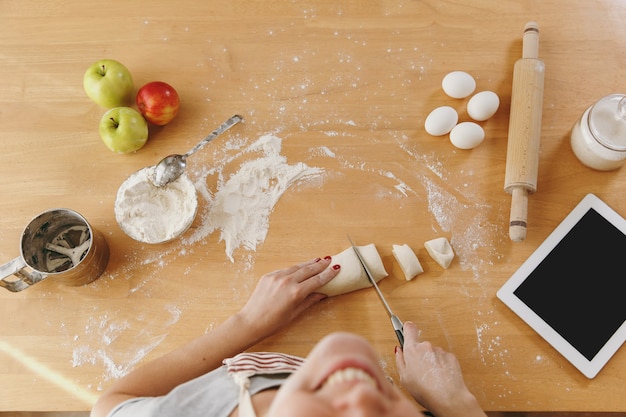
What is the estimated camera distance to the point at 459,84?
43.8 inches

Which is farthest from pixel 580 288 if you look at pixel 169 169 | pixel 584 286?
pixel 169 169

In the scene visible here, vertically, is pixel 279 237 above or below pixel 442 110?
below

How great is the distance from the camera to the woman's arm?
0.95 m

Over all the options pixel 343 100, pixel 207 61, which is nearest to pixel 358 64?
pixel 343 100

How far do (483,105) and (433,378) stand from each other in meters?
0.59

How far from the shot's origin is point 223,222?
111 centimetres

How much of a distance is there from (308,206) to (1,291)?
2.27 ft

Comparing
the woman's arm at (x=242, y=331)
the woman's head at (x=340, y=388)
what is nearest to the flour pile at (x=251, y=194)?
the woman's arm at (x=242, y=331)

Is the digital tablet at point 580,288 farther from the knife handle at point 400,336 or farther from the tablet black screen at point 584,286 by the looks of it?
the knife handle at point 400,336

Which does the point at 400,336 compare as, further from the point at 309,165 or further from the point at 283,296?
the point at 309,165

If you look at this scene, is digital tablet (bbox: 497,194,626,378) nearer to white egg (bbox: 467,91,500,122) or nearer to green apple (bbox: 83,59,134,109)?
white egg (bbox: 467,91,500,122)

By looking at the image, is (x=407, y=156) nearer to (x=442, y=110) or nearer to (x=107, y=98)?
(x=442, y=110)

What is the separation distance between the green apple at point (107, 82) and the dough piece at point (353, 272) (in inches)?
24.1

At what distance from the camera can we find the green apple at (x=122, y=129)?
1.08 metres
